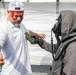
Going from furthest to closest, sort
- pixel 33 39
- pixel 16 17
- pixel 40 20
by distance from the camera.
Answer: pixel 40 20 → pixel 33 39 → pixel 16 17

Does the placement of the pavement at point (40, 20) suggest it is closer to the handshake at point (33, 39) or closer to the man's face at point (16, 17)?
the handshake at point (33, 39)

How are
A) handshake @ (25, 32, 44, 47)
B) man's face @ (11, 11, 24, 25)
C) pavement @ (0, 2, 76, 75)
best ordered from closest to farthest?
man's face @ (11, 11, 24, 25), handshake @ (25, 32, 44, 47), pavement @ (0, 2, 76, 75)

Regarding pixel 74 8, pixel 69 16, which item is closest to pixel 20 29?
pixel 69 16

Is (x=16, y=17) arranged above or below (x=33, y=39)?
above

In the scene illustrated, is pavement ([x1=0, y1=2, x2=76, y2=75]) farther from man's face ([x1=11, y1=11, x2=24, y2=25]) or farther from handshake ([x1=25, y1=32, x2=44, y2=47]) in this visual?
man's face ([x1=11, y1=11, x2=24, y2=25])

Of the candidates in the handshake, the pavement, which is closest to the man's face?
the handshake

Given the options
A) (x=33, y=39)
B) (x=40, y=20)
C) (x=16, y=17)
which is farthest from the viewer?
(x=40, y=20)

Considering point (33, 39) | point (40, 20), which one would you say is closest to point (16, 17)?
point (33, 39)

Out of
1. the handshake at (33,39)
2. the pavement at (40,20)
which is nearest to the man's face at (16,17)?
the handshake at (33,39)

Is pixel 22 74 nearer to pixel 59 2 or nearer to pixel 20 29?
pixel 20 29

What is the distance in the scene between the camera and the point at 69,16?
330 centimetres

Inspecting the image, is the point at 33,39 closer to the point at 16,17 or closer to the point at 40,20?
the point at 16,17

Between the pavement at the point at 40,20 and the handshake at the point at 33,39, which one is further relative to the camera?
the pavement at the point at 40,20

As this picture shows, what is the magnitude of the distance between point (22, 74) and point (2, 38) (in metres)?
0.46
